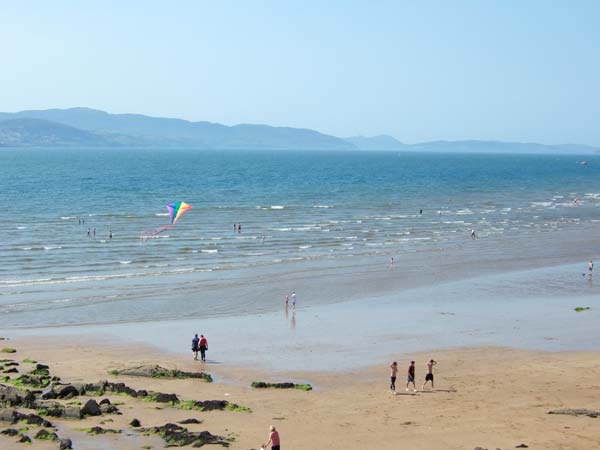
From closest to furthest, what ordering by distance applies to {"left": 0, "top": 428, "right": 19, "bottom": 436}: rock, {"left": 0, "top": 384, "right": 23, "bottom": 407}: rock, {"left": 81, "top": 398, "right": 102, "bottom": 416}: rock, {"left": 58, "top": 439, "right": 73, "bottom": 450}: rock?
{"left": 58, "top": 439, "right": 73, "bottom": 450}: rock, {"left": 0, "top": 428, "right": 19, "bottom": 436}: rock, {"left": 81, "top": 398, "right": 102, "bottom": 416}: rock, {"left": 0, "top": 384, "right": 23, "bottom": 407}: rock

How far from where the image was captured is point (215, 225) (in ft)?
221

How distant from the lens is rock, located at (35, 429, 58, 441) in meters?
18.5

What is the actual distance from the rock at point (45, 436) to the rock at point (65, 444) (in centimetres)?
45

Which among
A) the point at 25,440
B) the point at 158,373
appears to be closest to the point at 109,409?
the point at 25,440

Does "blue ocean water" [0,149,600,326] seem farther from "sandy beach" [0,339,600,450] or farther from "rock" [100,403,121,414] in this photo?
"rock" [100,403,121,414]

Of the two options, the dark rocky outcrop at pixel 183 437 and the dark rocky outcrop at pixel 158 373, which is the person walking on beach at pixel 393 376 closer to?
the dark rocky outcrop at pixel 158 373

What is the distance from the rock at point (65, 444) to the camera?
1788 cm

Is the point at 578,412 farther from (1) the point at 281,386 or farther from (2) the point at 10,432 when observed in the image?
(2) the point at 10,432

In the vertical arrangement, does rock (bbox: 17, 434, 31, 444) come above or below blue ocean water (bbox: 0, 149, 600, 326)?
below

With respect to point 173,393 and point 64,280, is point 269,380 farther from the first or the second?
point 64,280

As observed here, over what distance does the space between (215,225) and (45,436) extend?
1929 inches

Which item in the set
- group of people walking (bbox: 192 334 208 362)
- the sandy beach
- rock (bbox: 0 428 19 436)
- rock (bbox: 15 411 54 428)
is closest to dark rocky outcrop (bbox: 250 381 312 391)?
the sandy beach

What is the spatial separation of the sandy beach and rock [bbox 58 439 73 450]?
0.75 ft

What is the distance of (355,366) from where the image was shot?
26984 mm
